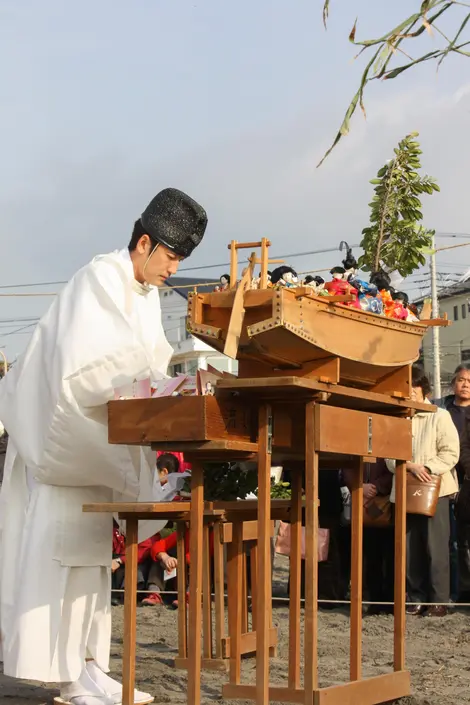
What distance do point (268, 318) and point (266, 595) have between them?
3.53 feet

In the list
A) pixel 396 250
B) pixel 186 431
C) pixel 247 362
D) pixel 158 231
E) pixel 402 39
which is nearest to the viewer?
pixel 402 39

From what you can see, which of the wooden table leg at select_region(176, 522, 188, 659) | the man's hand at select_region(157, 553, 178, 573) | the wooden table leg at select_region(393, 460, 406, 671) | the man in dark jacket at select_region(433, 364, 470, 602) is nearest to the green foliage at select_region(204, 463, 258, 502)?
the wooden table leg at select_region(176, 522, 188, 659)

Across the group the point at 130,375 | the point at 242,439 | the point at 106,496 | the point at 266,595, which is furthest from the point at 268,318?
the point at 106,496

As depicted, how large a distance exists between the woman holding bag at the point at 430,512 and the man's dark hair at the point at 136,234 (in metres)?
3.33

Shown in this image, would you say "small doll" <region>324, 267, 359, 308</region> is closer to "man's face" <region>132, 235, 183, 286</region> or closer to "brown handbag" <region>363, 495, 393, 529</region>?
"man's face" <region>132, 235, 183, 286</region>

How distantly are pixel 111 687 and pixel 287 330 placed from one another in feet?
6.22

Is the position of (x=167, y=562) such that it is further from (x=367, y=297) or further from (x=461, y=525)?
(x=367, y=297)

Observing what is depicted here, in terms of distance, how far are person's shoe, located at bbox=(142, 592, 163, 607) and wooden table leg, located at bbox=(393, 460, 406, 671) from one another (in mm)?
3787

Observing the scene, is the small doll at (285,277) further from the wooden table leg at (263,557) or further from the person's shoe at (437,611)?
the person's shoe at (437,611)

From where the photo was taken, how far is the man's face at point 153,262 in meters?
5.11

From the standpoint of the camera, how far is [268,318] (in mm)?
4184

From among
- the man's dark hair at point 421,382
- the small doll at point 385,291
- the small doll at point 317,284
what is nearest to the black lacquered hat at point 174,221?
the small doll at point 317,284

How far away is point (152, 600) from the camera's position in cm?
869

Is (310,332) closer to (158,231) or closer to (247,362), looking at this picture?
(247,362)
